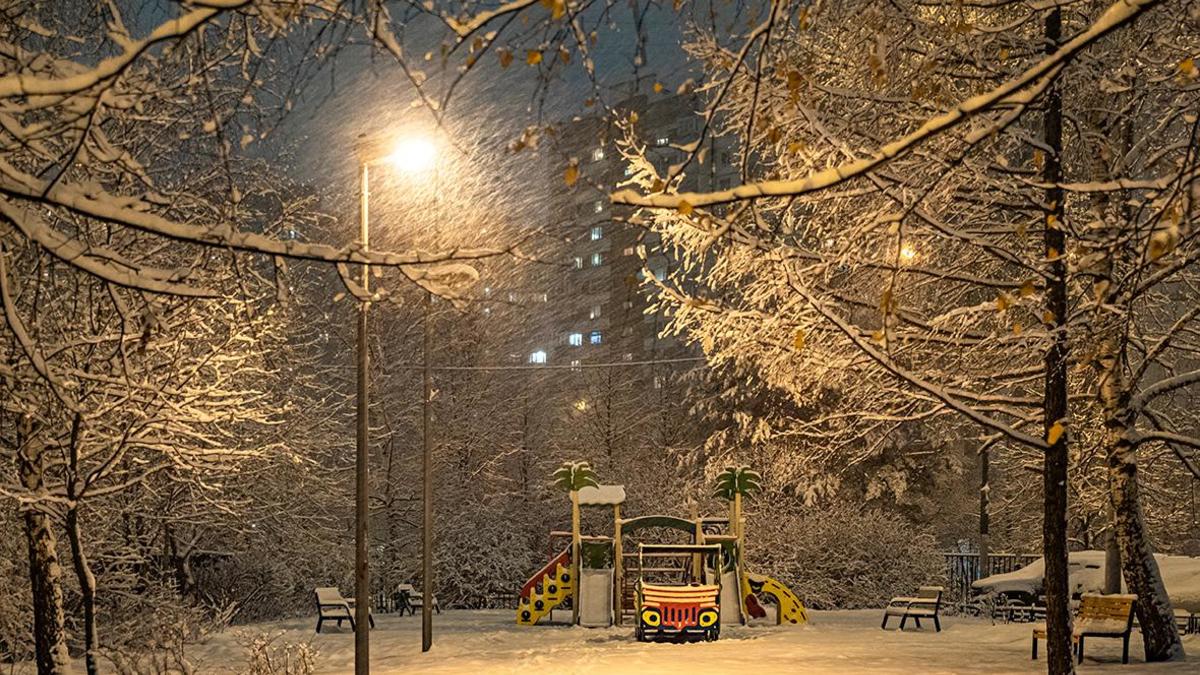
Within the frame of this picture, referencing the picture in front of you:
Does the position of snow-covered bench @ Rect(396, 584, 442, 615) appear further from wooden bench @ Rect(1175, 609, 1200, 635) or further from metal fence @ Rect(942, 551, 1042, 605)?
wooden bench @ Rect(1175, 609, 1200, 635)

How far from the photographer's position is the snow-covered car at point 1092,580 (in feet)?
71.7

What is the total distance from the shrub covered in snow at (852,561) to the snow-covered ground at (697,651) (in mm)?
5655

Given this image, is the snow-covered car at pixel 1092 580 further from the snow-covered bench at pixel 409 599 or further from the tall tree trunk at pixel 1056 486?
the snow-covered bench at pixel 409 599

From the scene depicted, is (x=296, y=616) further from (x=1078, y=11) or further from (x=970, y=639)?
(x=1078, y=11)

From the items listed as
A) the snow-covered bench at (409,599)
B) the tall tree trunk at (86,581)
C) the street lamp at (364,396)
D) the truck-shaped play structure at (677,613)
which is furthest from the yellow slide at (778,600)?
the tall tree trunk at (86,581)

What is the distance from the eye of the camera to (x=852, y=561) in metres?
30.2

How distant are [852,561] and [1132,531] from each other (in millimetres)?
15826

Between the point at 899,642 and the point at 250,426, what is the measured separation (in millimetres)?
12115

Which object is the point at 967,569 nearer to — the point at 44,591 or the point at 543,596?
the point at 543,596

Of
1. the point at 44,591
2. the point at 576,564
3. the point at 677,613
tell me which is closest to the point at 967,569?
the point at 576,564

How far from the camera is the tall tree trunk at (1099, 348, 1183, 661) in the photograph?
45.0 ft

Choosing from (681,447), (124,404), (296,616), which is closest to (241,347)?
(124,404)

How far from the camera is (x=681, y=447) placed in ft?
130

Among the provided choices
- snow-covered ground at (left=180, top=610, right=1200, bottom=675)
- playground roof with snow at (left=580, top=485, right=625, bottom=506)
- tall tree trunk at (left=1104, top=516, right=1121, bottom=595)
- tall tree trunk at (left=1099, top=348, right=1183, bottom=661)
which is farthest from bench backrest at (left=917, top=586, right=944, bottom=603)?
tall tree trunk at (left=1099, top=348, right=1183, bottom=661)
